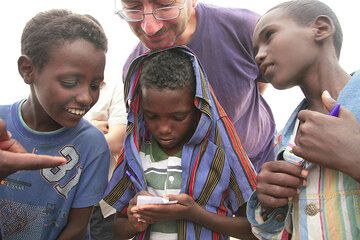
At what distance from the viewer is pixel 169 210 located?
167cm

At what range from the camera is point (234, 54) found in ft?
7.27

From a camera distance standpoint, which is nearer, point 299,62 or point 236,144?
point 299,62

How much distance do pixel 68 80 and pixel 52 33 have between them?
0.77 feet

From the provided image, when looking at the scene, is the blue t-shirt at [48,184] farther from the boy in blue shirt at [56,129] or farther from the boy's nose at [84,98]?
the boy's nose at [84,98]

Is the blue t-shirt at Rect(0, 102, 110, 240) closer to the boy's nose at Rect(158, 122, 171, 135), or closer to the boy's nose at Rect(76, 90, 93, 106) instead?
the boy's nose at Rect(76, 90, 93, 106)

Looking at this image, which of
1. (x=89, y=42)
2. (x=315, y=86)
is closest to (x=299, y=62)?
(x=315, y=86)

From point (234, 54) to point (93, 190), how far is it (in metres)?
1.04

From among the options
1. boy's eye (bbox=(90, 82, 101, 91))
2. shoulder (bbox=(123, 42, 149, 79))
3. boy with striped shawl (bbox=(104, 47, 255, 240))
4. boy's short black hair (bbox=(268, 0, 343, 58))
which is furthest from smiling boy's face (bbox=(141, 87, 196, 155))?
boy's short black hair (bbox=(268, 0, 343, 58))

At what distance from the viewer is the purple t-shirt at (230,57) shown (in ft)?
7.20

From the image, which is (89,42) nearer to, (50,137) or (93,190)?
(50,137)

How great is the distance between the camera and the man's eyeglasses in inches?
76.2

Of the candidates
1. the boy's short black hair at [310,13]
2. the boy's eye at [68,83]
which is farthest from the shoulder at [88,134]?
the boy's short black hair at [310,13]

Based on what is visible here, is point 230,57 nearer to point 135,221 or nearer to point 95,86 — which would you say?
point 95,86

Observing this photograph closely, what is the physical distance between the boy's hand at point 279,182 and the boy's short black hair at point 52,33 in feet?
3.13
